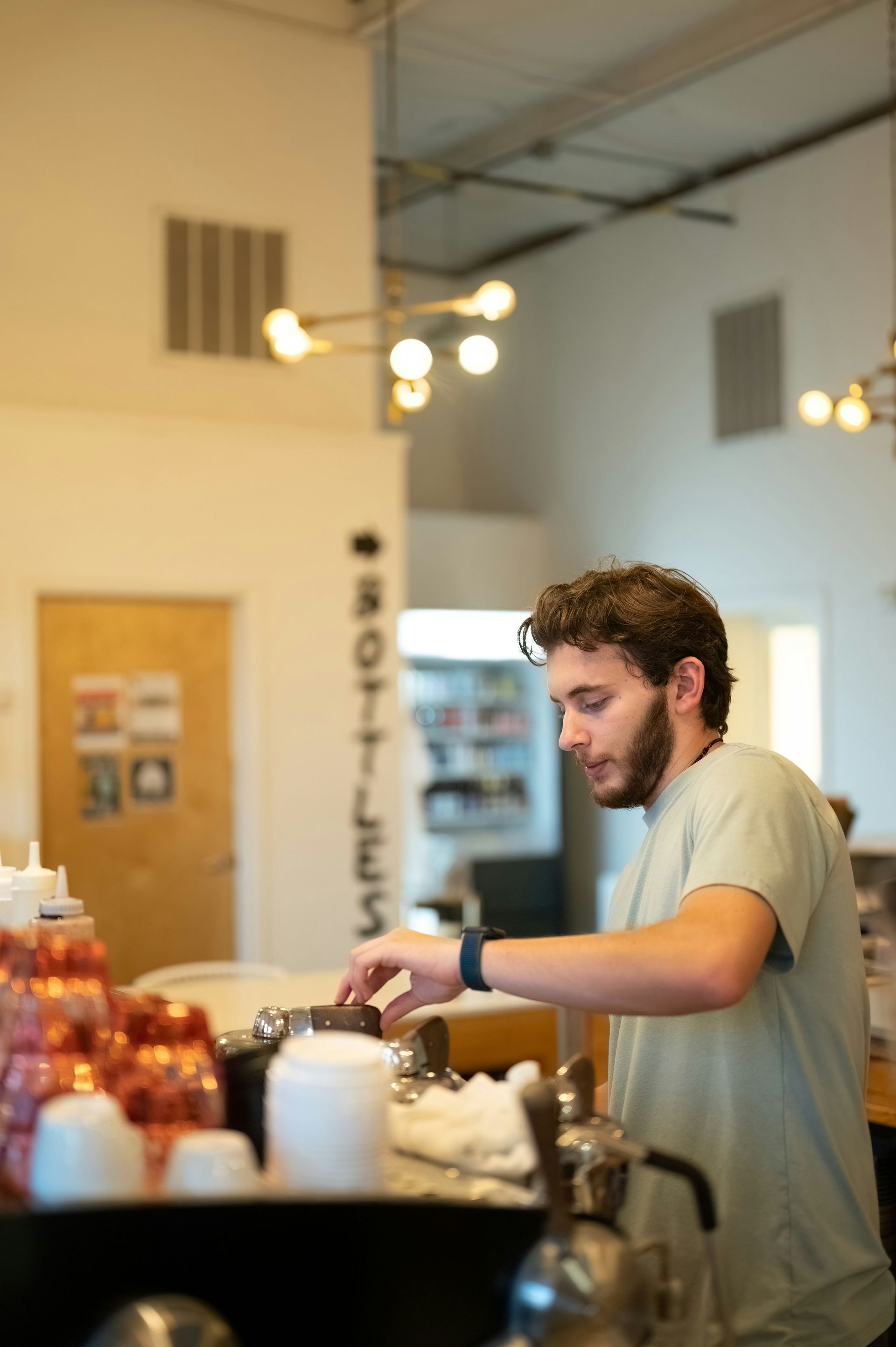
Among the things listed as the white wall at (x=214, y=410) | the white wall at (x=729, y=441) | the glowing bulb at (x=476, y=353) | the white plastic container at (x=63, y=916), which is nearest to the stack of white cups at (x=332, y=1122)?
the white plastic container at (x=63, y=916)

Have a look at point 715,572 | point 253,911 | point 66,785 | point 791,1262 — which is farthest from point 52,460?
point 791,1262

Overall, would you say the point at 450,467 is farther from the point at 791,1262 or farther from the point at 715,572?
the point at 791,1262

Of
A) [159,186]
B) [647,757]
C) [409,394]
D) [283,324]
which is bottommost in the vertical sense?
[647,757]

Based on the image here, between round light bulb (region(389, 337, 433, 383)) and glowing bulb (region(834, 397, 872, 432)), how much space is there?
1823 mm

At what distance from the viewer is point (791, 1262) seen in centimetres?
148

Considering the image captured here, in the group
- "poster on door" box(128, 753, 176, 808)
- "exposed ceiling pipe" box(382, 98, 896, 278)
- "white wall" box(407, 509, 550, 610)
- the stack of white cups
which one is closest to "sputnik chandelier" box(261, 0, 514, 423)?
"poster on door" box(128, 753, 176, 808)

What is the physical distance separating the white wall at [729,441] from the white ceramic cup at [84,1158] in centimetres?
665

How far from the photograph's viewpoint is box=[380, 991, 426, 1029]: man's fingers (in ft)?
5.27

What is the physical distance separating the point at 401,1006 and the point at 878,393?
21.5ft

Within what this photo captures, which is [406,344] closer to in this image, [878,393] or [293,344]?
[293,344]

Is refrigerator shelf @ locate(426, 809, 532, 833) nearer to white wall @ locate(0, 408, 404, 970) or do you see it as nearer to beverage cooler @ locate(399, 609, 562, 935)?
beverage cooler @ locate(399, 609, 562, 935)

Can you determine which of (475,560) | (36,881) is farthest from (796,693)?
(36,881)

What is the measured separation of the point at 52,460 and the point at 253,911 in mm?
2127

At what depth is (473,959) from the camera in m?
1.37
